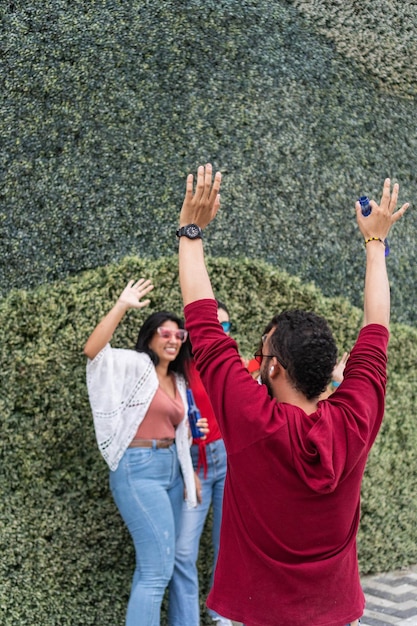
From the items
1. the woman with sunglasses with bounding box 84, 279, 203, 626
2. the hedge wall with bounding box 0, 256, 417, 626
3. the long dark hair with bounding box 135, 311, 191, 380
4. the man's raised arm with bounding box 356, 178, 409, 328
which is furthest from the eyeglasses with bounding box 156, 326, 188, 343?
the man's raised arm with bounding box 356, 178, 409, 328

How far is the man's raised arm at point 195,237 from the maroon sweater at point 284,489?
0.06m

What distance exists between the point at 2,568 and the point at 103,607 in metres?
0.65

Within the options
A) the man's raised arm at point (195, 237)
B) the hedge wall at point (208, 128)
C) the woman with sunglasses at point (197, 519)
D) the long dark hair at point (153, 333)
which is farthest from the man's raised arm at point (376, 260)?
the hedge wall at point (208, 128)

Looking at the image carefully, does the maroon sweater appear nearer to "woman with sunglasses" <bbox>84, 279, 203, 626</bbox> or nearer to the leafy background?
"woman with sunglasses" <bbox>84, 279, 203, 626</bbox>

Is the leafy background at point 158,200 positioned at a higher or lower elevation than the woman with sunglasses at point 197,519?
higher

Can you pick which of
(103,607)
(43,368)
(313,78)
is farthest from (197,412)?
(313,78)

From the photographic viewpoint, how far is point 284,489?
6.85 ft

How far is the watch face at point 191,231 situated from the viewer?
227cm

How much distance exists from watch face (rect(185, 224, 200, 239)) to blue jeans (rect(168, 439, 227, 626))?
2.40 m

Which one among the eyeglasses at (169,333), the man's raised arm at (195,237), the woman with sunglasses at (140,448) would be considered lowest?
the woman with sunglasses at (140,448)

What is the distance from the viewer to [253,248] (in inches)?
203

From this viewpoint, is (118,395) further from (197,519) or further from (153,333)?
(197,519)

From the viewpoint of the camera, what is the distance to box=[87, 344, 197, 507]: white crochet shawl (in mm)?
3996

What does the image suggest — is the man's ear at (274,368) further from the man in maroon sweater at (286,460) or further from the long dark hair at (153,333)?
the long dark hair at (153,333)
